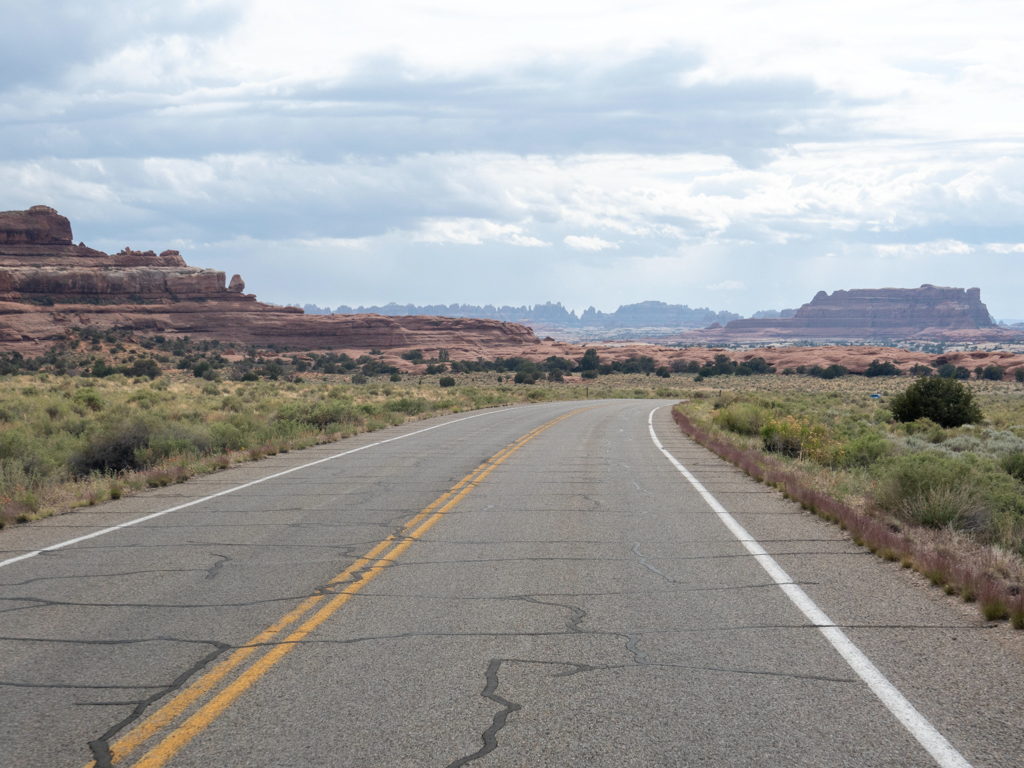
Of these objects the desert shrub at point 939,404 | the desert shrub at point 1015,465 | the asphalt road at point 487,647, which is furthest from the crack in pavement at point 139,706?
the desert shrub at point 939,404

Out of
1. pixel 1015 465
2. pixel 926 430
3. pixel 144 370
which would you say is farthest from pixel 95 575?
pixel 144 370

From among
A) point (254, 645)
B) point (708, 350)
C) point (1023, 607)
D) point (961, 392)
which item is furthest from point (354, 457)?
point (708, 350)

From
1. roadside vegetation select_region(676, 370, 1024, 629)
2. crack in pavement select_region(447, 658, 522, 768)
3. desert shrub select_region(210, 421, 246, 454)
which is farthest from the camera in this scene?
desert shrub select_region(210, 421, 246, 454)

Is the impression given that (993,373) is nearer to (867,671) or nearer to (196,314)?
(867,671)

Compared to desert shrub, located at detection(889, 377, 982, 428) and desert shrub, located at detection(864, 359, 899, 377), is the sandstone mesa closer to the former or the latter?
desert shrub, located at detection(864, 359, 899, 377)

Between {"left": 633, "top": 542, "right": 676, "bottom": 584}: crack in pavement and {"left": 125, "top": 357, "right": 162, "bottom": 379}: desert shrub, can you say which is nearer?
{"left": 633, "top": 542, "right": 676, "bottom": 584}: crack in pavement

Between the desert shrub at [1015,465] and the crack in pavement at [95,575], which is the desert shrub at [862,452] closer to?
Answer: the desert shrub at [1015,465]

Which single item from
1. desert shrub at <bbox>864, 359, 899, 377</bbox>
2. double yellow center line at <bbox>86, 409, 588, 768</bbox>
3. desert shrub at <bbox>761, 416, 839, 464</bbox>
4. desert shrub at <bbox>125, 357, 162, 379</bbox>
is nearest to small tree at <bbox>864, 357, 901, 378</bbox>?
desert shrub at <bbox>864, 359, 899, 377</bbox>

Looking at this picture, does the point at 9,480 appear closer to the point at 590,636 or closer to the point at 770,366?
the point at 590,636

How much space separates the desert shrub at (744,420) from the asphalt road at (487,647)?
14.2 m

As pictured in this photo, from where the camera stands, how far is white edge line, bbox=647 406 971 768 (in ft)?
12.0

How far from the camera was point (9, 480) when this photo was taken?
12.4 metres

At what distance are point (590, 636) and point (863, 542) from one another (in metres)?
4.18

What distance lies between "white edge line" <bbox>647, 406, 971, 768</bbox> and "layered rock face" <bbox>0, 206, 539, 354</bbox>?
10691 centimetres
